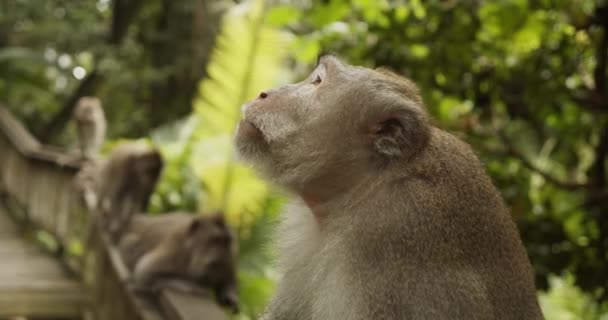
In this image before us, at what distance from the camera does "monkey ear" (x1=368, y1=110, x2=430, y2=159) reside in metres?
2.25

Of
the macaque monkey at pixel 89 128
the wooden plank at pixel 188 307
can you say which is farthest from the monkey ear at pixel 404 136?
the macaque monkey at pixel 89 128

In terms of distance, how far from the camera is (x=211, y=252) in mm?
5543

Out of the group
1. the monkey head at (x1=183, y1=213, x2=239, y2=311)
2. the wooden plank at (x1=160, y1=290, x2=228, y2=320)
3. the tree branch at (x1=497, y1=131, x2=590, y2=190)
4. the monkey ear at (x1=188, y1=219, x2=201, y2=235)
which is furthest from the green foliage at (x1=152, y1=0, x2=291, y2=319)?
the tree branch at (x1=497, y1=131, x2=590, y2=190)

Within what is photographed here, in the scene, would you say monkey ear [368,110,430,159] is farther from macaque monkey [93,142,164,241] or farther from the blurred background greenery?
macaque monkey [93,142,164,241]

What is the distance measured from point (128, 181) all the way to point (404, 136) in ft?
15.6

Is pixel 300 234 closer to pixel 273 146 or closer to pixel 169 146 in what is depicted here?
pixel 273 146

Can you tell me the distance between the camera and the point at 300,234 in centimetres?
256

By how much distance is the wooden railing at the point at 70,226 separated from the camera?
12.8 feet

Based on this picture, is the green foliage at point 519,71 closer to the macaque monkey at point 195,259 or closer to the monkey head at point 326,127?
the monkey head at point 326,127

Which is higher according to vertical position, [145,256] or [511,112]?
[511,112]

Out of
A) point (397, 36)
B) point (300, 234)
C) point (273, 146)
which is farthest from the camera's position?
point (397, 36)

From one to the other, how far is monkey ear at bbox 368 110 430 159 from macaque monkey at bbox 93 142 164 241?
14.7ft

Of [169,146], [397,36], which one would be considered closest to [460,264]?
[397,36]

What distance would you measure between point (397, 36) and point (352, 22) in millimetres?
454
